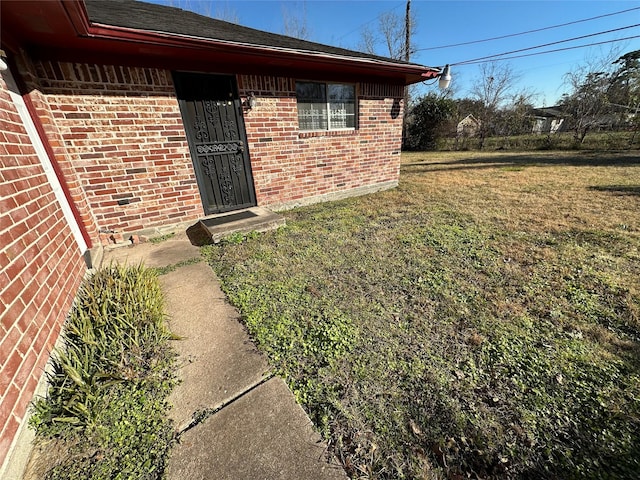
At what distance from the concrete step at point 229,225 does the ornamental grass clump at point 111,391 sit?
1824 millimetres

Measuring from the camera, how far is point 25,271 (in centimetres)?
167

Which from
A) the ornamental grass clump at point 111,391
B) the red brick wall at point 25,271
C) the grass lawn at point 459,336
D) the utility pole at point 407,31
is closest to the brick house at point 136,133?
the red brick wall at point 25,271

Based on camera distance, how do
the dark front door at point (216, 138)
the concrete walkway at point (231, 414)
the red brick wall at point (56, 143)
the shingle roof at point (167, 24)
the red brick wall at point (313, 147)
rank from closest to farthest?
the concrete walkway at point (231, 414), the red brick wall at point (56, 143), the shingle roof at point (167, 24), the dark front door at point (216, 138), the red brick wall at point (313, 147)

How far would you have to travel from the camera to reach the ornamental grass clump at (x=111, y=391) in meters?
1.28

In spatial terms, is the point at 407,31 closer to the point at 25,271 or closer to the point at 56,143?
the point at 56,143

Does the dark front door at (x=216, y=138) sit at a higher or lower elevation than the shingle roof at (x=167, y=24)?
lower

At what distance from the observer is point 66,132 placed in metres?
3.33

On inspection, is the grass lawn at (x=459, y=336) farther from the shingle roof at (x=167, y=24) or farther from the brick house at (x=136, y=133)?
the shingle roof at (x=167, y=24)

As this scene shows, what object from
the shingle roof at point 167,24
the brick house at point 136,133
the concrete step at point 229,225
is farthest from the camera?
the concrete step at point 229,225

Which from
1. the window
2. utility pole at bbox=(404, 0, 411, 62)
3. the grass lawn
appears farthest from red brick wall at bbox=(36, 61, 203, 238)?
utility pole at bbox=(404, 0, 411, 62)

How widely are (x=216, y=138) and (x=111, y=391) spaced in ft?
12.7

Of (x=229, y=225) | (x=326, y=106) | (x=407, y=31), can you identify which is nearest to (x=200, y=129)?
(x=229, y=225)

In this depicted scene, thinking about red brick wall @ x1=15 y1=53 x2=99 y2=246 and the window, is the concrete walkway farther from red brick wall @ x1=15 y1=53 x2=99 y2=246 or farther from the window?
the window

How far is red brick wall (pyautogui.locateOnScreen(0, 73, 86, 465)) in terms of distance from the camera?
135 cm
